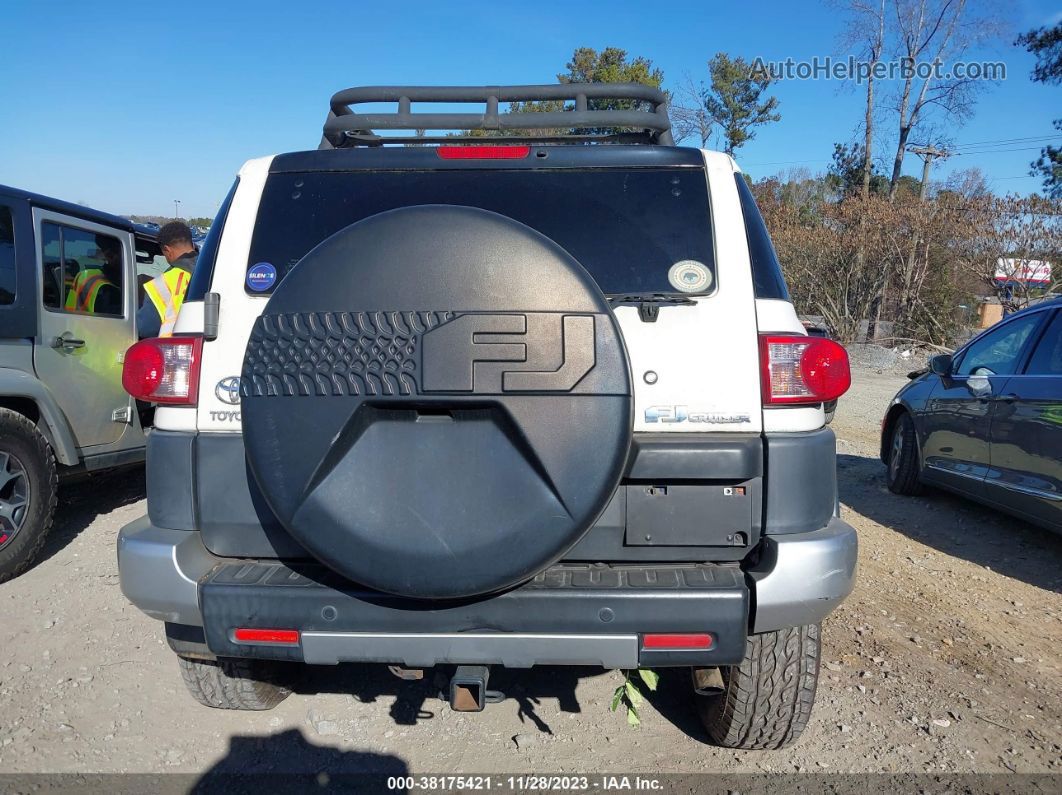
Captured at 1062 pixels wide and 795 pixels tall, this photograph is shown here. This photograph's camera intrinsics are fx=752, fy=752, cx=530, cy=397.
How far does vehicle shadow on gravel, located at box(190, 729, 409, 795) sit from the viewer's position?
255cm

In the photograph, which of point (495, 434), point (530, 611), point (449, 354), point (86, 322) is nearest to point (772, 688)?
point (530, 611)

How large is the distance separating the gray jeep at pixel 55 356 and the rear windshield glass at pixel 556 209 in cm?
283

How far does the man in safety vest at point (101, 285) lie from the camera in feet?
16.5

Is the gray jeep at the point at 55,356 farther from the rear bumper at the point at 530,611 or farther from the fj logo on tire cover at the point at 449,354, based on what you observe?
the fj logo on tire cover at the point at 449,354

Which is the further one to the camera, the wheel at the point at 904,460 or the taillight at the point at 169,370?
the wheel at the point at 904,460

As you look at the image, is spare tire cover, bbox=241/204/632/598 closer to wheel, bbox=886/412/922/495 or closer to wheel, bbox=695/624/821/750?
wheel, bbox=695/624/821/750

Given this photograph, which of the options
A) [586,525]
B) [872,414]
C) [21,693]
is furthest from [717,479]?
[872,414]

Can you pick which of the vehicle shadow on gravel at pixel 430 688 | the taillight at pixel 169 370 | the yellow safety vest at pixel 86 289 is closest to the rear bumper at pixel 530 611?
the taillight at pixel 169 370

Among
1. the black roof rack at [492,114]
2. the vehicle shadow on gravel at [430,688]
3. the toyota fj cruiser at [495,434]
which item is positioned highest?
the black roof rack at [492,114]

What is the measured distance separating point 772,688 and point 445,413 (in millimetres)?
1419

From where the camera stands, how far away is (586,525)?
6.28 ft

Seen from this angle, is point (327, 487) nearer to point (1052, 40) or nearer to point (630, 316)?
point (630, 316)

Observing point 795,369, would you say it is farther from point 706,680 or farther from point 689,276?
point 706,680

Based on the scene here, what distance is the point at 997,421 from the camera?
16.0ft
